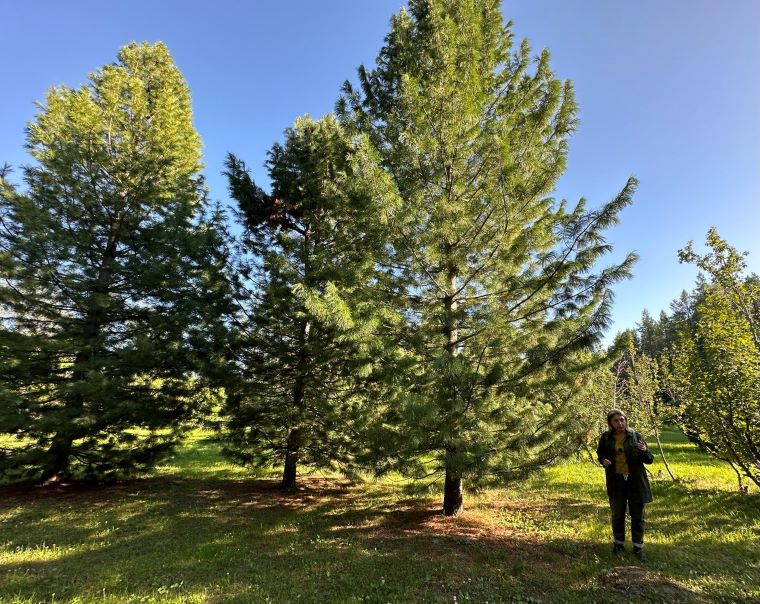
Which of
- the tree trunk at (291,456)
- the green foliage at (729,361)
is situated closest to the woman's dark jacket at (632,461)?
the green foliage at (729,361)

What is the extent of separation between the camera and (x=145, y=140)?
34.6 ft

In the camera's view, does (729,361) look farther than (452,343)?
Yes

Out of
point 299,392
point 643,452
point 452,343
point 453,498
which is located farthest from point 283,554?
point 643,452

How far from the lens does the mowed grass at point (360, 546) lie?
4.17 m

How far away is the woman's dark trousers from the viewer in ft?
16.3

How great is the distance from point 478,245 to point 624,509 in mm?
4444

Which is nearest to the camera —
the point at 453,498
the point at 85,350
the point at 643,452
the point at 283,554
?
the point at 643,452

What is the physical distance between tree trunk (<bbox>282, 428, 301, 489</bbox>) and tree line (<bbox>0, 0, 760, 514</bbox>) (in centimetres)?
5

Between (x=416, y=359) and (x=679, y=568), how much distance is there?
13.9 feet

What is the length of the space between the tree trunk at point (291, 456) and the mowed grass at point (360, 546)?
0.39 meters

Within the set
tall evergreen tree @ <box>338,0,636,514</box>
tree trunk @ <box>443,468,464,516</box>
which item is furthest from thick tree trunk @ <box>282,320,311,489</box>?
tree trunk @ <box>443,468,464,516</box>

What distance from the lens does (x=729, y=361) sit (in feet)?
23.1

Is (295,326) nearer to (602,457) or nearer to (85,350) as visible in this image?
(85,350)

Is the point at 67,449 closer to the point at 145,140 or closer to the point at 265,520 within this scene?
the point at 265,520
